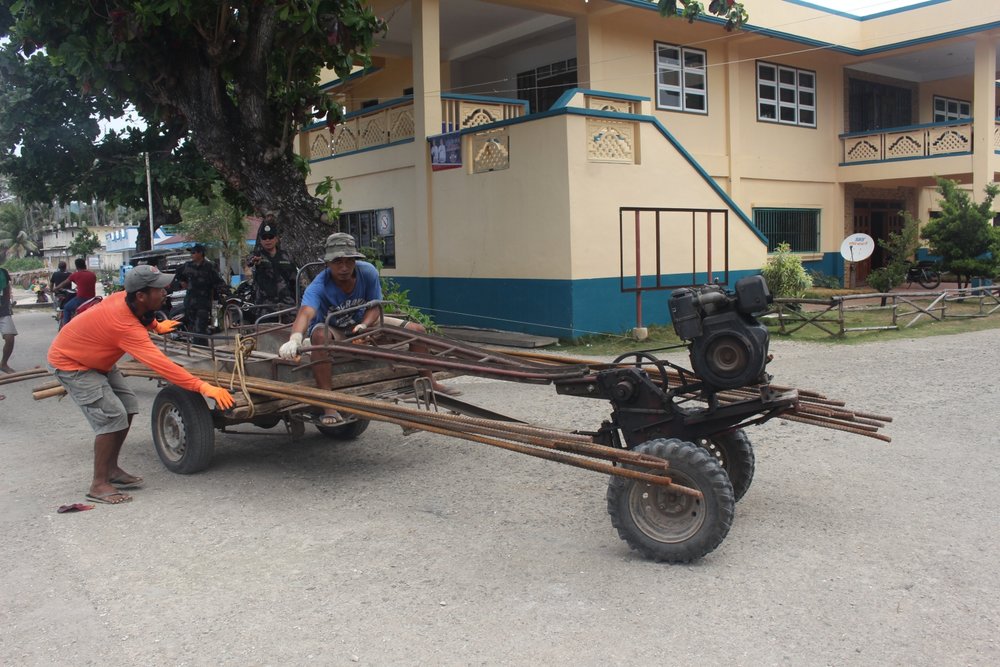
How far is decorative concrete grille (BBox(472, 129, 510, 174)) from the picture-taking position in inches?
584

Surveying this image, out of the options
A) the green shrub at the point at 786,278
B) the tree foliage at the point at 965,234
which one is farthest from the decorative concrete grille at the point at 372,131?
the tree foliage at the point at 965,234

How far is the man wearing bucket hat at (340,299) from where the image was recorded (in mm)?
6457

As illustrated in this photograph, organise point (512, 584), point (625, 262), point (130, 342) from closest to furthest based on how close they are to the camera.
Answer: point (512, 584) → point (130, 342) → point (625, 262)

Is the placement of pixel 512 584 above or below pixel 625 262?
below

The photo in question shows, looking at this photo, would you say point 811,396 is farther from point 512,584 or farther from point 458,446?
point 458,446

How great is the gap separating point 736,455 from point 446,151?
38.2ft

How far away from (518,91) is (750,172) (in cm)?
612

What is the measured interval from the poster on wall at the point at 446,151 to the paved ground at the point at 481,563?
358 inches

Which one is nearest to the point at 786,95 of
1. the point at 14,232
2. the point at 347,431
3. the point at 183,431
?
the point at 347,431

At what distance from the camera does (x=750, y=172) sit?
20953 mm

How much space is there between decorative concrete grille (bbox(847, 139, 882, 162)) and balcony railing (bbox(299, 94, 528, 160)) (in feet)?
36.0

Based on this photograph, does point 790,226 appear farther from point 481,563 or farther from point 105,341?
point 481,563

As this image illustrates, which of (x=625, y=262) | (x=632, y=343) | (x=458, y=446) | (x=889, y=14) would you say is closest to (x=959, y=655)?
(x=458, y=446)

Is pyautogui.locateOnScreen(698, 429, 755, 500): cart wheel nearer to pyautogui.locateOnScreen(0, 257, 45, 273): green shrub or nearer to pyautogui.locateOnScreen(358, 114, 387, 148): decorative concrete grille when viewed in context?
pyautogui.locateOnScreen(358, 114, 387, 148): decorative concrete grille
